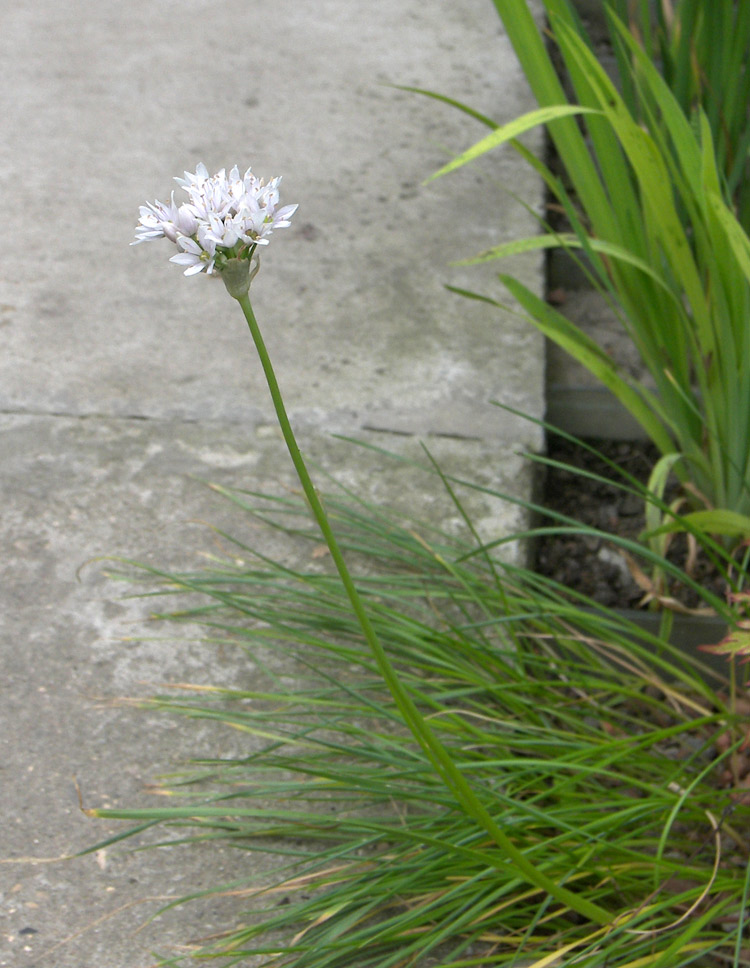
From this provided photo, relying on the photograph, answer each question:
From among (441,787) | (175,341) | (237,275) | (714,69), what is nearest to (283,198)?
(175,341)

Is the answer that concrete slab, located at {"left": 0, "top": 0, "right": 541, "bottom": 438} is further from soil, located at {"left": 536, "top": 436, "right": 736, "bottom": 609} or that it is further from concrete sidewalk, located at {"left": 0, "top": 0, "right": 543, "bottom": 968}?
soil, located at {"left": 536, "top": 436, "right": 736, "bottom": 609}

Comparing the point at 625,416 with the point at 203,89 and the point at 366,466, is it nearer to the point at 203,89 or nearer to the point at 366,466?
the point at 366,466

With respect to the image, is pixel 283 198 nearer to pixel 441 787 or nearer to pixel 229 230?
pixel 441 787

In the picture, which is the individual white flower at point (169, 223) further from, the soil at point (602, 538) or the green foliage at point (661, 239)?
the soil at point (602, 538)

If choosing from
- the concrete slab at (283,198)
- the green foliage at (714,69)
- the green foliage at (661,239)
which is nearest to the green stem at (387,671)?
the green foliage at (661,239)

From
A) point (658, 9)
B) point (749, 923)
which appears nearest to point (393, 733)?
point (749, 923)
